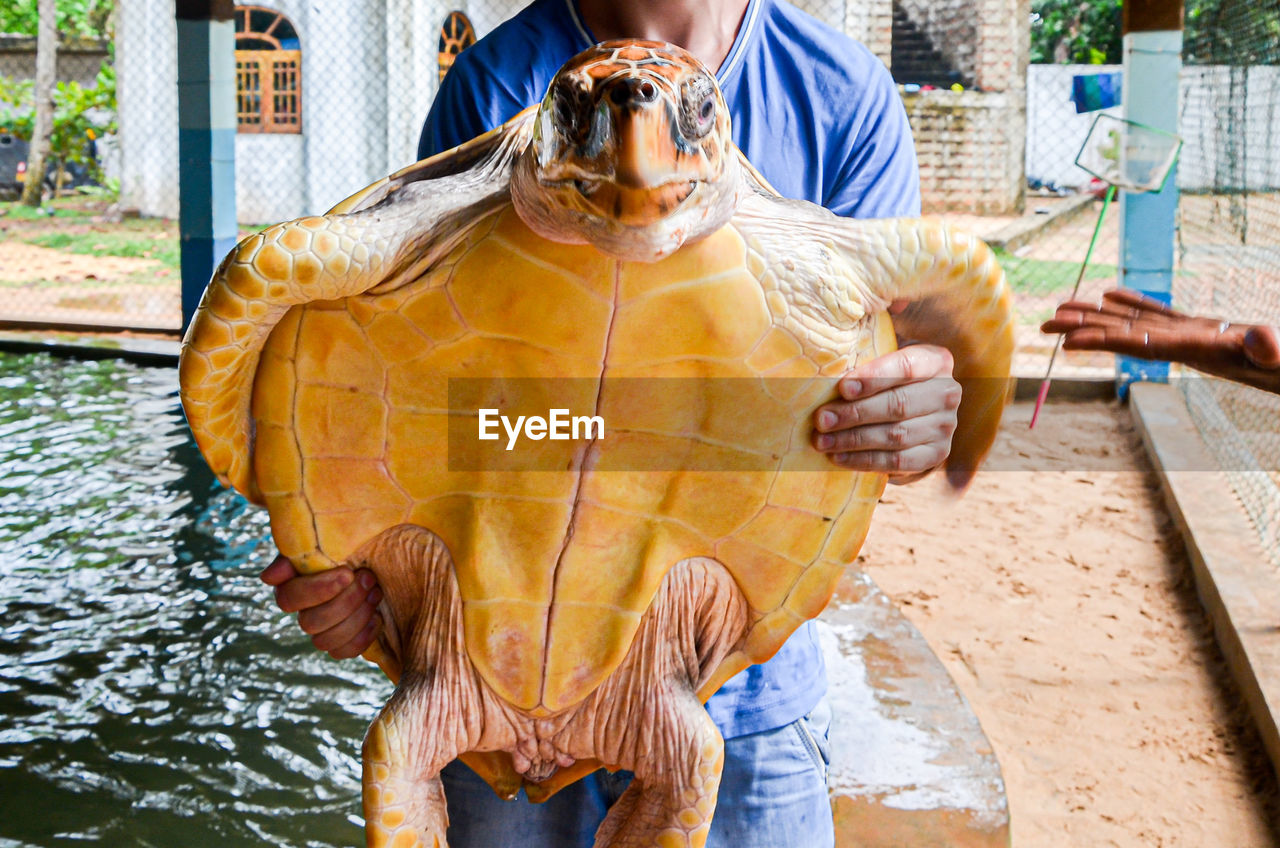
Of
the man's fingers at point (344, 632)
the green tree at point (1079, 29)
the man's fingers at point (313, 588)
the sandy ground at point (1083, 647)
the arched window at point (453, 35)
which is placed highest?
the green tree at point (1079, 29)

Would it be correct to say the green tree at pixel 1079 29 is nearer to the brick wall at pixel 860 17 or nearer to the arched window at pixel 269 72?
the brick wall at pixel 860 17

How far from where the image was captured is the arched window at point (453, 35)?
12.0 metres

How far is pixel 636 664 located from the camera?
124cm

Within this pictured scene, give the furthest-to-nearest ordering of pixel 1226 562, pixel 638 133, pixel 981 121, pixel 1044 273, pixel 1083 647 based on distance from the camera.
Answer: pixel 981 121
pixel 1044 273
pixel 1226 562
pixel 1083 647
pixel 638 133

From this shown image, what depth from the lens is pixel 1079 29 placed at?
57.4 feet

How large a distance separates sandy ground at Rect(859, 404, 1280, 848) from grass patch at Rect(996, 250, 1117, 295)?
11.8ft

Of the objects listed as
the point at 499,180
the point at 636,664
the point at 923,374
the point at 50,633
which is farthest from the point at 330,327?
the point at 50,633

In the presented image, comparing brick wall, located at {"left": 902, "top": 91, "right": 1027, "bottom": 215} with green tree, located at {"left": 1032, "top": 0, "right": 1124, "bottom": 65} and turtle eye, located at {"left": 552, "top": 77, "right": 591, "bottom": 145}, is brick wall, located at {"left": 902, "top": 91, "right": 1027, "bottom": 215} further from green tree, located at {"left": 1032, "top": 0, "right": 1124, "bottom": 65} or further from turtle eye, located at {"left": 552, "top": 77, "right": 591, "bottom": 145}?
turtle eye, located at {"left": 552, "top": 77, "right": 591, "bottom": 145}

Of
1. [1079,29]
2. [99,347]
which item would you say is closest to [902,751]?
[99,347]

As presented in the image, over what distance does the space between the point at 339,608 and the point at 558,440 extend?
0.34m

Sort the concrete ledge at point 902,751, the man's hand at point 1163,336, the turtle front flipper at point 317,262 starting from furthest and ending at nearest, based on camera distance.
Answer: the concrete ledge at point 902,751 < the man's hand at point 1163,336 < the turtle front flipper at point 317,262

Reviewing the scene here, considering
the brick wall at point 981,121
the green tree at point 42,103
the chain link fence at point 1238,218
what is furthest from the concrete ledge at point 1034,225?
the green tree at point 42,103

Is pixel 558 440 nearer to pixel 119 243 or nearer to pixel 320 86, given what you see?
pixel 320 86

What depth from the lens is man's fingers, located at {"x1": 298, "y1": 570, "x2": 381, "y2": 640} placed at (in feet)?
3.96
